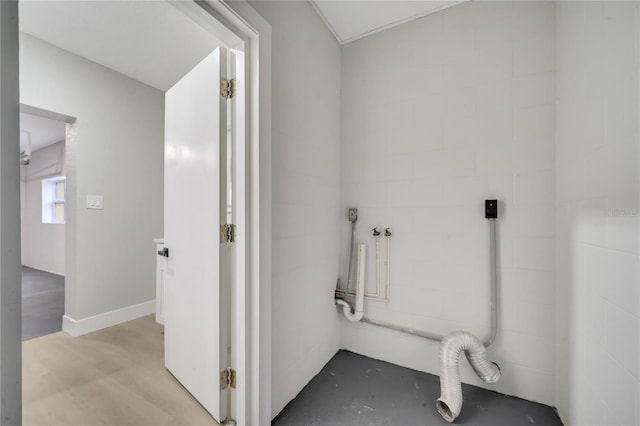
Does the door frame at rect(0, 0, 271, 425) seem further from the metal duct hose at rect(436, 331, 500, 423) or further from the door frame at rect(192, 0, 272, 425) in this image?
the metal duct hose at rect(436, 331, 500, 423)

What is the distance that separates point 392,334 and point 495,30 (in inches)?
83.8

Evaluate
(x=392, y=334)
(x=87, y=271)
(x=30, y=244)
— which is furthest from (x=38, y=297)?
(x=392, y=334)

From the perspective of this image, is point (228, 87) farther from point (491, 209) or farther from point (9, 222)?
point (491, 209)

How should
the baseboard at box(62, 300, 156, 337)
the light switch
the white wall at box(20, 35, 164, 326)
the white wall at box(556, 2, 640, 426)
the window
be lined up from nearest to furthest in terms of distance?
the white wall at box(556, 2, 640, 426)
the white wall at box(20, 35, 164, 326)
the baseboard at box(62, 300, 156, 337)
the light switch
the window

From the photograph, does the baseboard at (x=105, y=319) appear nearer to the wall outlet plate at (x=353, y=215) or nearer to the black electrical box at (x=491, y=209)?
the wall outlet plate at (x=353, y=215)

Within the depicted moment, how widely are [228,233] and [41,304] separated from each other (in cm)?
369

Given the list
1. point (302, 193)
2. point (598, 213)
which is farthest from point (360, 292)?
point (598, 213)

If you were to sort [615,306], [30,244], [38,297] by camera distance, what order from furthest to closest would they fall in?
[30,244] → [38,297] → [615,306]

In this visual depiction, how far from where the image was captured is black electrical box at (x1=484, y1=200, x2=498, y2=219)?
5.21ft

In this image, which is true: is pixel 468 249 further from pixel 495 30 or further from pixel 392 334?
pixel 495 30

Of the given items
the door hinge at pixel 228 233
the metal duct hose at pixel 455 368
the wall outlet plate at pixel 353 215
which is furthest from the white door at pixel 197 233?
the metal duct hose at pixel 455 368

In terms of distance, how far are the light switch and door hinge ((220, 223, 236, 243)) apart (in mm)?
2061

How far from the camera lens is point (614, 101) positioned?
962mm

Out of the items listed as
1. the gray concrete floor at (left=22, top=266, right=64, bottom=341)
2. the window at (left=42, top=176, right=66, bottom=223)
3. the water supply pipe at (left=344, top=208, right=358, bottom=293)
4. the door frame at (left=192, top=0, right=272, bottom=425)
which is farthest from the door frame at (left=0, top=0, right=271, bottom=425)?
the window at (left=42, top=176, right=66, bottom=223)
